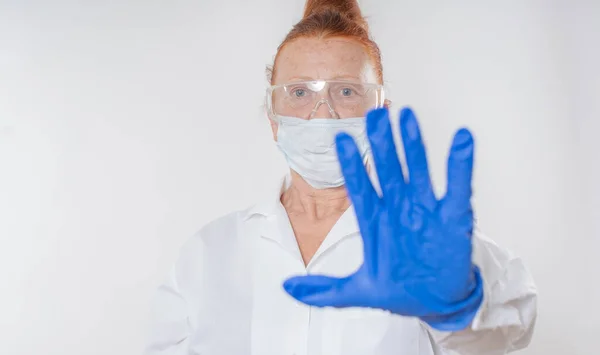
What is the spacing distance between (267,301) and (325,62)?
610mm

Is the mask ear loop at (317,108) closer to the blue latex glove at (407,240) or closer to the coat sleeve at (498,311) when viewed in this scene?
the coat sleeve at (498,311)

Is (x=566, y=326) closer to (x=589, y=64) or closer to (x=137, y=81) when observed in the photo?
(x=589, y=64)

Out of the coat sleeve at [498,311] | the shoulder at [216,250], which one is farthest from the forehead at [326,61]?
the coat sleeve at [498,311]

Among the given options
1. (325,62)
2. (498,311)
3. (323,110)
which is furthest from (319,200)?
(498,311)

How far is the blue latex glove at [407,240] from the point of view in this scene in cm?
102

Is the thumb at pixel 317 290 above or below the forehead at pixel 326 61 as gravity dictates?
below

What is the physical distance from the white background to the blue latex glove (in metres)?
1.35

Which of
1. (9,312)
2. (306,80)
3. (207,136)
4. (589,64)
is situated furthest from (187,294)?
(589,64)

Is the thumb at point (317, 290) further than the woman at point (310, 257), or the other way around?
the woman at point (310, 257)

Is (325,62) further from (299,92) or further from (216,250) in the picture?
(216,250)

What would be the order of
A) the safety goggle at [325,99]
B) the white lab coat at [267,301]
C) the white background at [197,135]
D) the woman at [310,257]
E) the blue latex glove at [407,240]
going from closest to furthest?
the blue latex glove at [407,240] < the woman at [310,257] < the white lab coat at [267,301] < the safety goggle at [325,99] < the white background at [197,135]

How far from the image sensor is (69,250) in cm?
249

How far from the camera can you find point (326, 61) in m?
1.74

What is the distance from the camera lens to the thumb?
107 cm
